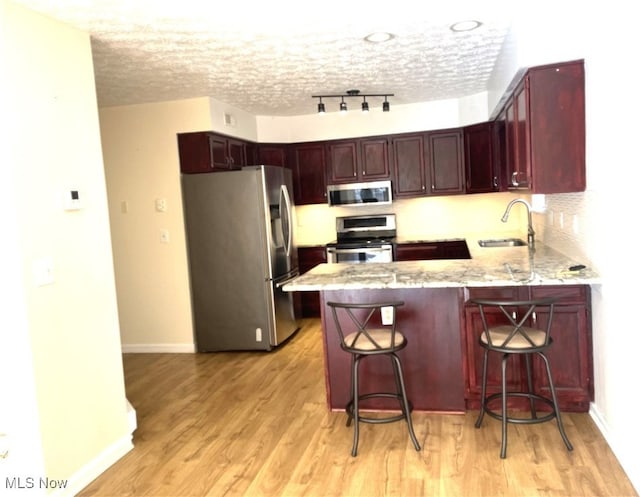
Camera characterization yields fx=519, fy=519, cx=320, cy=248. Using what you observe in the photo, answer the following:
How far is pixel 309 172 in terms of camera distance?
Answer: 6.22 meters

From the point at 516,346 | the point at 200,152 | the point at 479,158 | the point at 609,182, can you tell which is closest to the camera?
the point at 609,182

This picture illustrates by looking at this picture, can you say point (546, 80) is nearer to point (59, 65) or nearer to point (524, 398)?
point (524, 398)

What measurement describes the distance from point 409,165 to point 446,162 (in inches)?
16.2

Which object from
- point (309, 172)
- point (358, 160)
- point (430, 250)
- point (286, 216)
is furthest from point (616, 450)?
point (309, 172)

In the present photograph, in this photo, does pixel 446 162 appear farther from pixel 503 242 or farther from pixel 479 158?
pixel 503 242

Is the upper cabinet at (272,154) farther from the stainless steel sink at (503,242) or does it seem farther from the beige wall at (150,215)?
the stainless steel sink at (503,242)

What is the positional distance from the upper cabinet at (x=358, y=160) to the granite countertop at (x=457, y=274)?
2.45m

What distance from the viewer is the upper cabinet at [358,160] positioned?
6020 mm

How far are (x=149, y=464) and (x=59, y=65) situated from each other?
2.18 m

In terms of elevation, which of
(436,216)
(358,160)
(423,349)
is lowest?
(423,349)

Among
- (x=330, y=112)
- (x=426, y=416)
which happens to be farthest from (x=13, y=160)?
(x=330, y=112)

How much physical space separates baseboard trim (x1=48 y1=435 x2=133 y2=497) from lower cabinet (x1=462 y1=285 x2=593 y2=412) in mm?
2116

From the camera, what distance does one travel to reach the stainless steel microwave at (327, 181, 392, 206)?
6000 mm

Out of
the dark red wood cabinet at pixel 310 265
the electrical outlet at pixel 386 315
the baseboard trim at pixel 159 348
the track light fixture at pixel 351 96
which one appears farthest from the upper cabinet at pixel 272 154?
the electrical outlet at pixel 386 315
